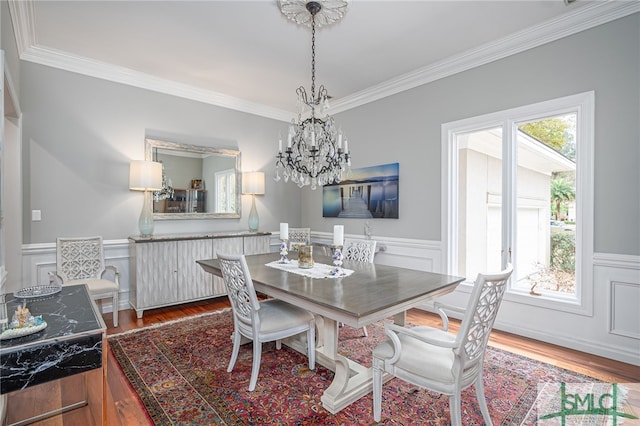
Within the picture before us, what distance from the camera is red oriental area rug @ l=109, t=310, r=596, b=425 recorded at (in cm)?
190

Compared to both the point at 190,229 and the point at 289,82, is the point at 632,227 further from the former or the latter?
the point at 190,229

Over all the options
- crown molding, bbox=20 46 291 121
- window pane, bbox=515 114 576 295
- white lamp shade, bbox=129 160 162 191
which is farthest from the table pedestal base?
crown molding, bbox=20 46 291 121

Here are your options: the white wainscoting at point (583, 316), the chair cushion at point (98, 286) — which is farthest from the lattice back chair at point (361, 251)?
the chair cushion at point (98, 286)

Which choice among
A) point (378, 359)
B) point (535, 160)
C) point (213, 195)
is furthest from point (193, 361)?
point (535, 160)

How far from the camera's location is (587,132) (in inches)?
108

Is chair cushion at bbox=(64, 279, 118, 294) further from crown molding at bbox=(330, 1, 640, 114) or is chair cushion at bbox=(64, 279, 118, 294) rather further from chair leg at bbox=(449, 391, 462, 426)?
crown molding at bbox=(330, 1, 640, 114)

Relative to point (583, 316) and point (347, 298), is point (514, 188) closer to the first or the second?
point (583, 316)

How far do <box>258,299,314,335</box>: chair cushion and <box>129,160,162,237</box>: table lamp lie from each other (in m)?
2.19

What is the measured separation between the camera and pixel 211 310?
3.88 m

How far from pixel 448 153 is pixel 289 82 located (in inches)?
88.4

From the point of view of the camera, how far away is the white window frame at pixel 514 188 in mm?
2734

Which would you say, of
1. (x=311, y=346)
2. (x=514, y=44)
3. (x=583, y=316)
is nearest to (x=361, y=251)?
(x=311, y=346)

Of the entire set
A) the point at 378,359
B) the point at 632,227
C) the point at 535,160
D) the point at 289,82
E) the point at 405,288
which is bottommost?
the point at 378,359

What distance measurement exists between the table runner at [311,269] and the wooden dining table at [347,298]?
65 mm
